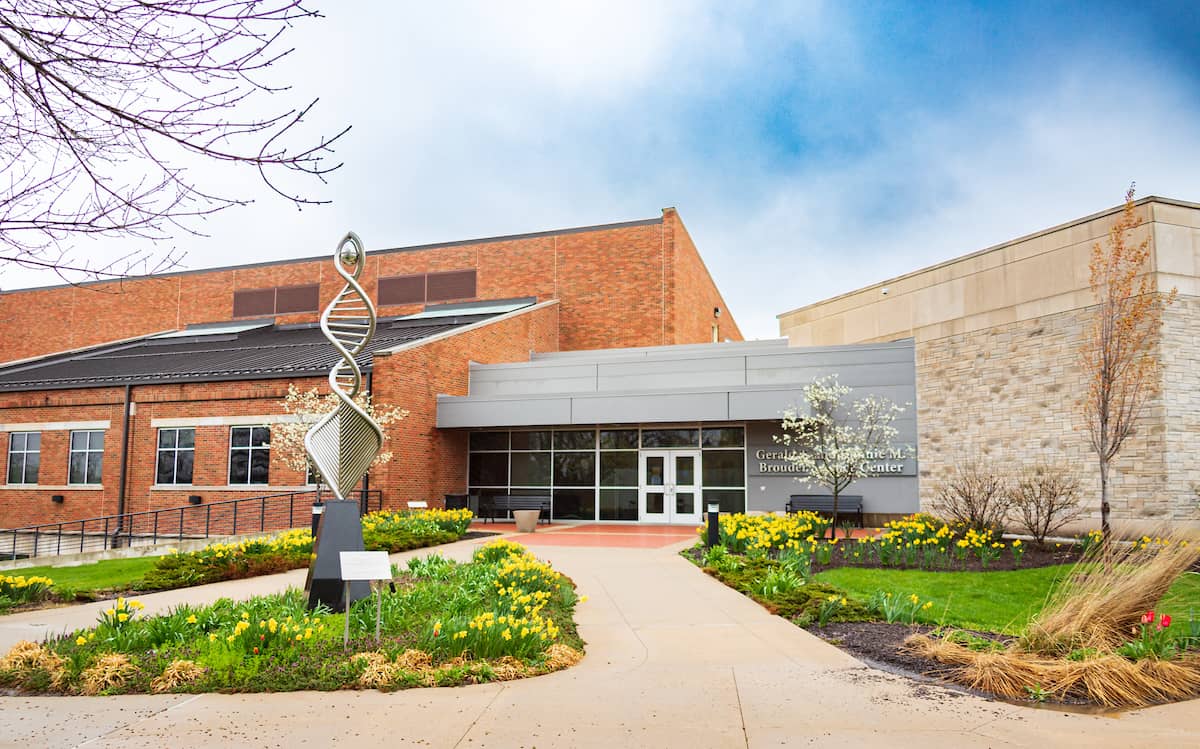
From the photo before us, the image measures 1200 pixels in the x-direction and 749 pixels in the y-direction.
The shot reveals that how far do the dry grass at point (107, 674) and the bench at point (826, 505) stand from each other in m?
17.5

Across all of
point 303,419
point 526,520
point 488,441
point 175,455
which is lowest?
point 526,520

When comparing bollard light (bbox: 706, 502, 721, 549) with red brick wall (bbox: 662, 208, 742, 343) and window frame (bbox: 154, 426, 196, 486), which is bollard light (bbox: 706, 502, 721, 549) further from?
red brick wall (bbox: 662, 208, 742, 343)

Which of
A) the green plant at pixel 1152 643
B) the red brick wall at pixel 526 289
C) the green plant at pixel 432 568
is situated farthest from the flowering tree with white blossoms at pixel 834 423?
the green plant at pixel 1152 643

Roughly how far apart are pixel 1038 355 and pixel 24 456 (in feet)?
94.2

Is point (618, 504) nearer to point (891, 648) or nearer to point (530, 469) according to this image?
point (530, 469)

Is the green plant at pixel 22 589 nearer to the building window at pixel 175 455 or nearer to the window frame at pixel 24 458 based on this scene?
the building window at pixel 175 455

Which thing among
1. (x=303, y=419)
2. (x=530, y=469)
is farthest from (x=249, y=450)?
(x=530, y=469)

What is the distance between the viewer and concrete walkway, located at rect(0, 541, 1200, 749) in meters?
5.28

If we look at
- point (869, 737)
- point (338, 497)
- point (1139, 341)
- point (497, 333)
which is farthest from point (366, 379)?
point (869, 737)

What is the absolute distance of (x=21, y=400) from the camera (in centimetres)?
2747

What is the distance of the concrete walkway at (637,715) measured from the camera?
528 cm

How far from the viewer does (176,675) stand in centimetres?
654

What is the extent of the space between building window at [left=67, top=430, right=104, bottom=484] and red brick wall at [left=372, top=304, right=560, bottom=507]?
967 centimetres

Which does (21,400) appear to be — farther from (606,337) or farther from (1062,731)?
(1062,731)
